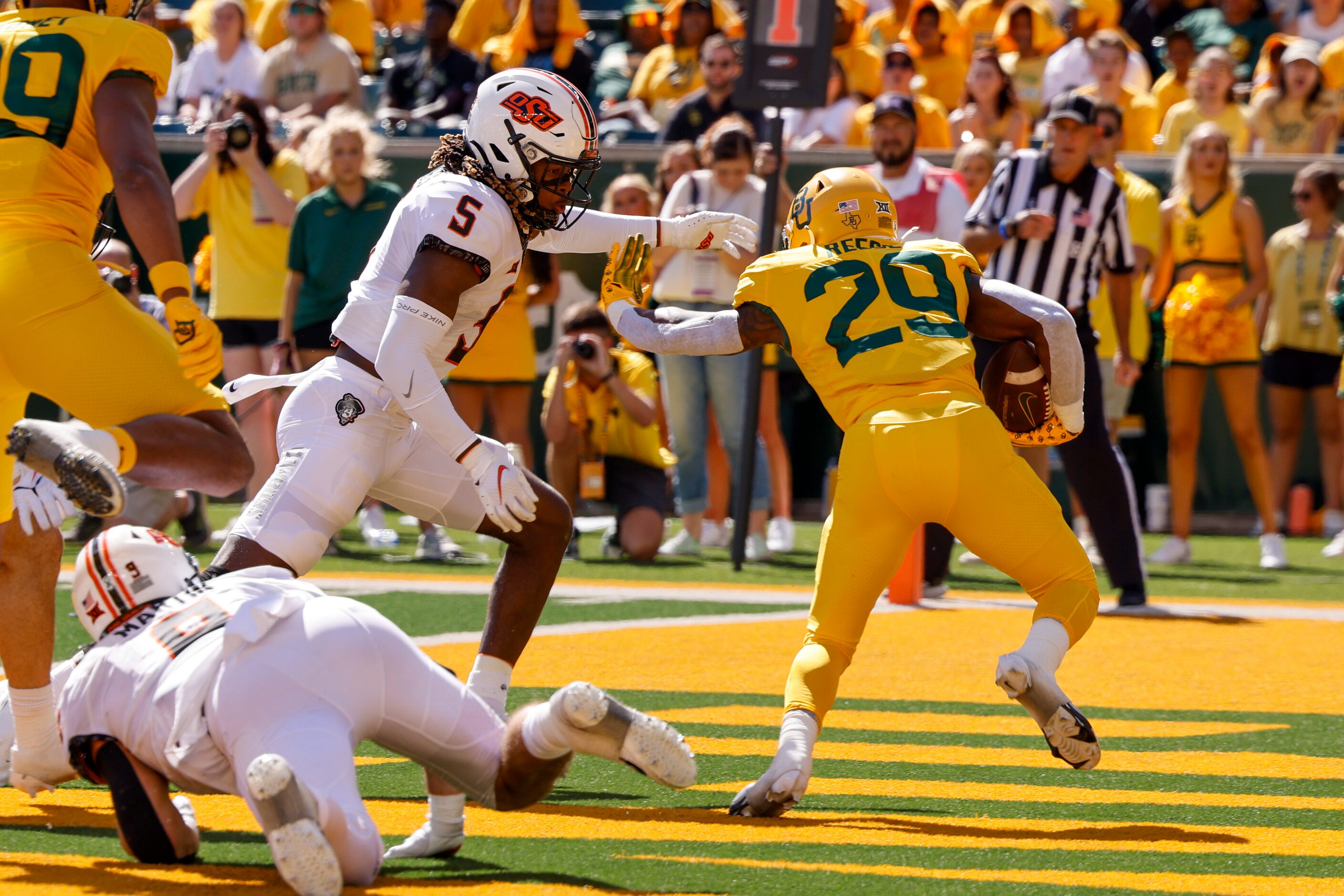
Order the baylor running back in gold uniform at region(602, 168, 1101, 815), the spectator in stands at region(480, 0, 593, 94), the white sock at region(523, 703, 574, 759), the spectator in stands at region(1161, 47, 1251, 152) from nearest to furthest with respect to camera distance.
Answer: the white sock at region(523, 703, 574, 759), the baylor running back in gold uniform at region(602, 168, 1101, 815), the spectator in stands at region(1161, 47, 1251, 152), the spectator in stands at region(480, 0, 593, 94)

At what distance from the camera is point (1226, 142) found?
32.8 ft

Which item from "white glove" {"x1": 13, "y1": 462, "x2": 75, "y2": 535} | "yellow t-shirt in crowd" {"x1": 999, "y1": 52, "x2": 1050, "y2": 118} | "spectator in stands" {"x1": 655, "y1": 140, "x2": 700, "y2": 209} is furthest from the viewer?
"yellow t-shirt in crowd" {"x1": 999, "y1": 52, "x2": 1050, "y2": 118}

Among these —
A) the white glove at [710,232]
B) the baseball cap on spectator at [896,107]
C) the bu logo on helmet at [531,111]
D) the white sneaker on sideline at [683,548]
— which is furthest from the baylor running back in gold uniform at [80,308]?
the white sneaker on sideline at [683,548]

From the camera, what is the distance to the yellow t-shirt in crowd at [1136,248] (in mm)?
9852

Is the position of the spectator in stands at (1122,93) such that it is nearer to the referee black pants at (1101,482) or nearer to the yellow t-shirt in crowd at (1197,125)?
the yellow t-shirt in crowd at (1197,125)

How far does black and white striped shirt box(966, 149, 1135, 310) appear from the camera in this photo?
799 centimetres

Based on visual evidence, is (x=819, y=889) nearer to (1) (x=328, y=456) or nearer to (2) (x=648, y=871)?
(2) (x=648, y=871)

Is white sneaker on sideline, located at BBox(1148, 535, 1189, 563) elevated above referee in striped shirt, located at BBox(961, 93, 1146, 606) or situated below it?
below

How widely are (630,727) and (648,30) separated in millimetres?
12158

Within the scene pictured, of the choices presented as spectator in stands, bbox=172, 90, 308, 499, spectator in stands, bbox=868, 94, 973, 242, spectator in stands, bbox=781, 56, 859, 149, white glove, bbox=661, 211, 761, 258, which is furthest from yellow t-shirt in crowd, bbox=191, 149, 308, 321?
white glove, bbox=661, 211, 761, 258

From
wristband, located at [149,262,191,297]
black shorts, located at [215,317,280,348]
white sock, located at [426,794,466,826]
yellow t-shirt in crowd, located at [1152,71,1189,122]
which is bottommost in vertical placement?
black shorts, located at [215,317,280,348]

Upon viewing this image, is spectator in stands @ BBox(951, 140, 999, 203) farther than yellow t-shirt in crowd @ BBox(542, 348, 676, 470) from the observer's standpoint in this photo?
Yes

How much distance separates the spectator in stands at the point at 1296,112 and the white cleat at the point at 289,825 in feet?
33.4

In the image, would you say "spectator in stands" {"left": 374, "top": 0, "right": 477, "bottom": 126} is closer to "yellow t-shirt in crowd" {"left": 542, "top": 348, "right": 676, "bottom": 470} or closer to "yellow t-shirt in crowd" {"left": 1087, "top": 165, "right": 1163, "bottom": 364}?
"yellow t-shirt in crowd" {"left": 542, "top": 348, "right": 676, "bottom": 470}
